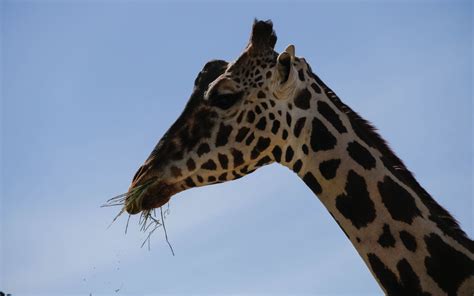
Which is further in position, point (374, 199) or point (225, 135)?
point (225, 135)

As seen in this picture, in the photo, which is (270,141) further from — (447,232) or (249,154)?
(447,232)

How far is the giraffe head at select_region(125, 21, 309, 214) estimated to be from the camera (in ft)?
23.8

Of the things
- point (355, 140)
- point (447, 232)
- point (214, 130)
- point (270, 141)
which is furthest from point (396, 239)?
point (214, 130)

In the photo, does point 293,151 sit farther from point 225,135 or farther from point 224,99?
point 224,99

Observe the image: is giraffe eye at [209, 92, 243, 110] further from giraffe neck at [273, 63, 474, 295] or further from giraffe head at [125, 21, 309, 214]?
giraffe neck at [273, 63, 474, 295]

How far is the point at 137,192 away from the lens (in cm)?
731

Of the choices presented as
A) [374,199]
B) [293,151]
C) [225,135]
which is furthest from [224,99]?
[374,199]

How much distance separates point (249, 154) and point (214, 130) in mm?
414

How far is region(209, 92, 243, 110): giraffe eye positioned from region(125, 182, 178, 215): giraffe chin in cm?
93

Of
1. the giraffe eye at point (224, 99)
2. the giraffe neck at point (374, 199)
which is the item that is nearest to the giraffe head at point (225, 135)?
the giraffe eye at point (224, 99)

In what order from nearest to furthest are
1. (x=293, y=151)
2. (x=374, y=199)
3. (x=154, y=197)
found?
1. (x=374, y=199)
2. (x=293, y=151)
3. (x=154, y=197)

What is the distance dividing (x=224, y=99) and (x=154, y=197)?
118cm

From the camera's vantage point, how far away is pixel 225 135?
7.27 m

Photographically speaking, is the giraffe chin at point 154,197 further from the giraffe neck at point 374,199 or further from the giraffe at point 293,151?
the giraffe neck at point 374,199
